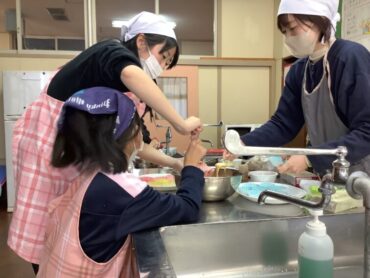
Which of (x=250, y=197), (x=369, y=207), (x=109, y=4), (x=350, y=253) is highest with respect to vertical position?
(x=109, y=4)

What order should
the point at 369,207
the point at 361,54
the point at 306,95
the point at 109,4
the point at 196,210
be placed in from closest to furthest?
the point at 369,207, the point at 196,210, the point at 361,54, the point at 306,95, the point at 109,4

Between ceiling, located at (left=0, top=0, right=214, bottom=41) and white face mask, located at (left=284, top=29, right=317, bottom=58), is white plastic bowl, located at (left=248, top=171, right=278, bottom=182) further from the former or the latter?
ceiling, located at (left=0, top=0, right=214, bottom=41)

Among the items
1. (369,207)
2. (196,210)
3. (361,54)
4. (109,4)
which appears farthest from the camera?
(109,4)

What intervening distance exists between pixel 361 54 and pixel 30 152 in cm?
99

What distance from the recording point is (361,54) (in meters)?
0.99

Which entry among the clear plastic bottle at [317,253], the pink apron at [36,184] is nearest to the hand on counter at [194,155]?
the pink apron at [36,184]

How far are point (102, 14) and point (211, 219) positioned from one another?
179 inches

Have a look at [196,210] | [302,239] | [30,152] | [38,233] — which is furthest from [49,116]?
[302,239]

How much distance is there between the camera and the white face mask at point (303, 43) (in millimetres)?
1043

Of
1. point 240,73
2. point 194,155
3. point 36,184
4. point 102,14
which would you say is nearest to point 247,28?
point 240,73

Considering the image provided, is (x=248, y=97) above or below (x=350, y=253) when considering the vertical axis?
above

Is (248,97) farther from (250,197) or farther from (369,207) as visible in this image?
(369,207)

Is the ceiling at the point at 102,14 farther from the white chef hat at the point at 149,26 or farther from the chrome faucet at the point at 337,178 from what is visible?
the chrome faucet at the point at 337,178

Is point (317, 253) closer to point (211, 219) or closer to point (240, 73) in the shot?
point (211, 219)
